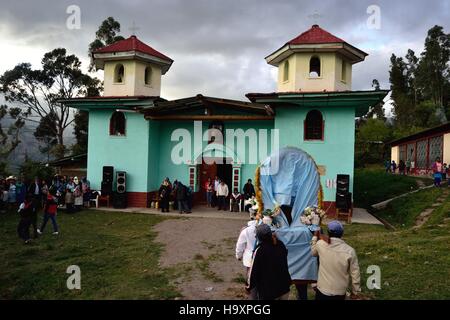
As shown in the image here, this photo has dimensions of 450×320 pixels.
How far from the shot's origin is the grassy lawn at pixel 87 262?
22.4 ft

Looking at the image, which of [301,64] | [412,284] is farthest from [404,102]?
[412,284]

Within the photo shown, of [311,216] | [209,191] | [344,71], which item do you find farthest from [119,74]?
[311,216]

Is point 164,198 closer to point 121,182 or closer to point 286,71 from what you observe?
point 121,182

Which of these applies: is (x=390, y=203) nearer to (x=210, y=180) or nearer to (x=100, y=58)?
(x=210, y=180)

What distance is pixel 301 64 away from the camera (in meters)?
16.4

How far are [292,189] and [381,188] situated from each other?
58.7ft

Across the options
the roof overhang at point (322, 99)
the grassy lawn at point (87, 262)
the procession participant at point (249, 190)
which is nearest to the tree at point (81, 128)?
the grassy lawn at point (87, 262)

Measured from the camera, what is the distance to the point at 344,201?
15.0m

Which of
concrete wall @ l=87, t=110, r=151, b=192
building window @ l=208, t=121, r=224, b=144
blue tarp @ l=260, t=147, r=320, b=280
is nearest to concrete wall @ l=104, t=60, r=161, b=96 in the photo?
concrete wall @ l=87, t=110, r=151, b=192

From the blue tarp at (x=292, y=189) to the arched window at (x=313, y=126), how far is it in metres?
8.77

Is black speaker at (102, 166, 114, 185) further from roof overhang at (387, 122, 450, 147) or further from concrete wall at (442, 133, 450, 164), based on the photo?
concrete wall at (442, 133, 450, 164)

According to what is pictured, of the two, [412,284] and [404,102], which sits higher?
[404,102]

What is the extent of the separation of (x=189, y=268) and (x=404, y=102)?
4684cm

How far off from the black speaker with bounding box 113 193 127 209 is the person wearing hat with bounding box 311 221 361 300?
13.9 metres
